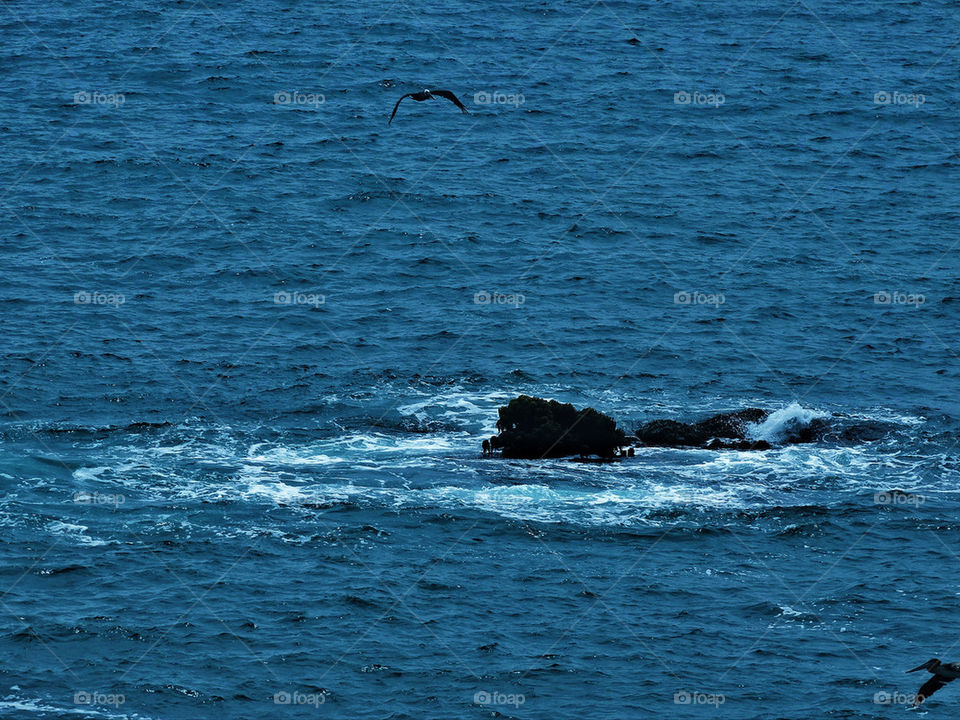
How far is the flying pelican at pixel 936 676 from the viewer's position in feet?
156

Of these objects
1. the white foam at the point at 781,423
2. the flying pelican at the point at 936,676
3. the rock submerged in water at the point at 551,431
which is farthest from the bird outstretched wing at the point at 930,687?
the white foam at the point at 781,423

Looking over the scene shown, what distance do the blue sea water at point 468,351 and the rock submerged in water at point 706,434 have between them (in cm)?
101

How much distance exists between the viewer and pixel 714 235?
8694cm

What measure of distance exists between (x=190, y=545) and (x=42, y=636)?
672cm

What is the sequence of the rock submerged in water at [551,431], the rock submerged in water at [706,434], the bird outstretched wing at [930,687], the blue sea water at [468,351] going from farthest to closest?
the rock submerged in water at [706,434]
the rock submerged in water at [551,431]
the blue sea water at [468,351]
the bird outstretched wing at [930,687]

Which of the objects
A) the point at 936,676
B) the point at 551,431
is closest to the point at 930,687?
the point at 936,676

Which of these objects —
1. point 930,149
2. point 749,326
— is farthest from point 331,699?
point 930,149

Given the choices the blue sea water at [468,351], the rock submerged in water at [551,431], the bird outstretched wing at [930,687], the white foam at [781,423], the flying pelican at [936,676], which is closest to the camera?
the flying pelican at [936,676]

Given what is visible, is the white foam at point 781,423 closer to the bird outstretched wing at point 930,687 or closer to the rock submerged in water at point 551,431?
the rock submerged in water at point 551,431

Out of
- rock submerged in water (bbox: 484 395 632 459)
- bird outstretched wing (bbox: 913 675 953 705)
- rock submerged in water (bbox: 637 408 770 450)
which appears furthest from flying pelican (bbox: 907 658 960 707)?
rock submerged in water (bbox: 484 395 632 459)

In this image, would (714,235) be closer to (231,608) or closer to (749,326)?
(749,326)

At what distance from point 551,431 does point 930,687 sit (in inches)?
770

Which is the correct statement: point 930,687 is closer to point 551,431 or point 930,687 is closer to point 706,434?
point 706,434

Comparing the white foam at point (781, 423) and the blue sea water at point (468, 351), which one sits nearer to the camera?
the blue sea water at point (468, 351)
